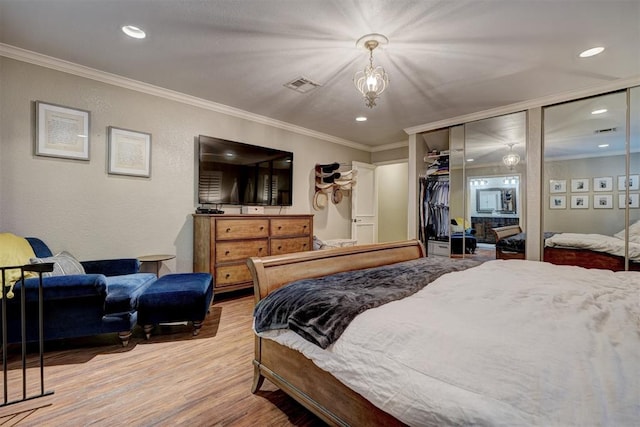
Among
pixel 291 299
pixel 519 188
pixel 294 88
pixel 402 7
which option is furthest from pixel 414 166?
pixel 291 299

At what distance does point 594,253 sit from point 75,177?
5.76m

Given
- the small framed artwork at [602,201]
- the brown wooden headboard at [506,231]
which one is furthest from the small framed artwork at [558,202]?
the brown wooden headboard at [506,231]

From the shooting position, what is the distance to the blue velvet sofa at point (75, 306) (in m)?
2.03

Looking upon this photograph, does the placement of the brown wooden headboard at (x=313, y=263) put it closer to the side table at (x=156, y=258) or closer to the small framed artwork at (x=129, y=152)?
the side table at (x=156, y=258)

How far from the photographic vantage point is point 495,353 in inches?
36.2

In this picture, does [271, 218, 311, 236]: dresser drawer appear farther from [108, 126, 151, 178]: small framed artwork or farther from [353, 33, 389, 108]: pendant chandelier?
[353, 33, 389, 108]: pendant chandelier

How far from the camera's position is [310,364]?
141 cm

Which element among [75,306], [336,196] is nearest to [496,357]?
[75,306]

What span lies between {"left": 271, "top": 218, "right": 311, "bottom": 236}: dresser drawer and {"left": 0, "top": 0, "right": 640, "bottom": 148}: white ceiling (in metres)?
1.65

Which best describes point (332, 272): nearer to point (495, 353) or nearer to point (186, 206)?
point (495, 353)

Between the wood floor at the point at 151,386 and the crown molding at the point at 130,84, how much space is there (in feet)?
8.57

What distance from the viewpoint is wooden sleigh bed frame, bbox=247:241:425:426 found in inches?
47.9

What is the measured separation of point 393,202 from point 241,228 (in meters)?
4.55

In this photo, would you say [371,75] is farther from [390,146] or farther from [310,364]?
[390,146]
